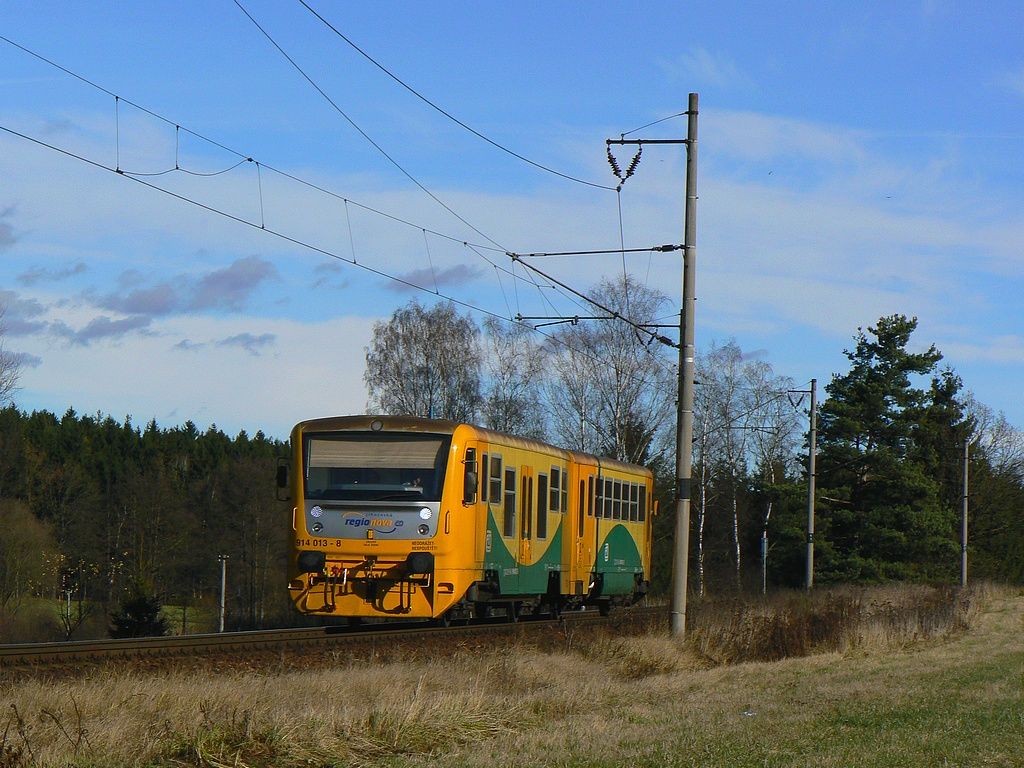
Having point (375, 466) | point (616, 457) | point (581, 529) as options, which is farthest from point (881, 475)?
point (375, 466)

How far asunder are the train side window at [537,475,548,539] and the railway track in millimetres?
1510

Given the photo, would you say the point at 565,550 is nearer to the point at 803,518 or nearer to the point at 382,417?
the point at 382,417

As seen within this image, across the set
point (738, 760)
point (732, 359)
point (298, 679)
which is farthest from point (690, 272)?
point (732, 359)

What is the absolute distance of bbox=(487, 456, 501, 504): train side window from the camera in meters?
20.7

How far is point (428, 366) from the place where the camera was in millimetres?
57062

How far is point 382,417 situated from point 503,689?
605 centimetres

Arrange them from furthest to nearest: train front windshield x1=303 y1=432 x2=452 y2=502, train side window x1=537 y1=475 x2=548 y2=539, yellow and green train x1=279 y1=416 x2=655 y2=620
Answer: train side window x1=537 y1=475 x2=548 y2=539 → train front windshield x1=303 y1=432 x2=452 y2=502 → yellow and green train x1=279 y1=416 x2=655 y2=620

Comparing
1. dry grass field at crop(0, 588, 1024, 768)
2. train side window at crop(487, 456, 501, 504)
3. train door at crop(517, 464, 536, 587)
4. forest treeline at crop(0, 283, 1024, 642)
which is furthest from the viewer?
forest treeline at crop(0, 283, 1024, 642)

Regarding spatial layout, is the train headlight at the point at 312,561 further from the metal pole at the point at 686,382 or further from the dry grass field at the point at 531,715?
the metal pole at the point at 686,382

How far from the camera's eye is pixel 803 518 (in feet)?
187

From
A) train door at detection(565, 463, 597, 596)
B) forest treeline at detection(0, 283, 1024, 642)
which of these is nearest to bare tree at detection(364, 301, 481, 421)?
forest treeline at detection(0, 283, 1024, 642)

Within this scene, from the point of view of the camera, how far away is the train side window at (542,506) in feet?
75.9

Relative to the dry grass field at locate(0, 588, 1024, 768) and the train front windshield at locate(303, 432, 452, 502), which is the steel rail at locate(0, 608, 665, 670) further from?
the train front windshield at locate(303, 432, 452, 502)

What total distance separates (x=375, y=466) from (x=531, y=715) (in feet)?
24.1
